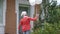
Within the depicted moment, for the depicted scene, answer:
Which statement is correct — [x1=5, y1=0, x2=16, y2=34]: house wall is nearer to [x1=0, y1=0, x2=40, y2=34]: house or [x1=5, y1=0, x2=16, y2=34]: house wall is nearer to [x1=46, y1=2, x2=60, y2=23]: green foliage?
[x1=0, y1=0, x2=40, y2=34]: house

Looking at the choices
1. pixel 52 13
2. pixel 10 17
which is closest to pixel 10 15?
pixel 10 17

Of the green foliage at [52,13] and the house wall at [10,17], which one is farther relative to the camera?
the house wall at [10,17]

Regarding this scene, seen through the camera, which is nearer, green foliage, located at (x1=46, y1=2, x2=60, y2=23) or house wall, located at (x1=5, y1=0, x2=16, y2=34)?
green foliage, located at (x1=46, y1=2, x2=60, y2=23)

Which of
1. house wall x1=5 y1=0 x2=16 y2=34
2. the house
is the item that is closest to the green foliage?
the house

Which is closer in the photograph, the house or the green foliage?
the green foliage

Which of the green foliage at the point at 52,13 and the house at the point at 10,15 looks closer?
the green foliage at the point at 52,13

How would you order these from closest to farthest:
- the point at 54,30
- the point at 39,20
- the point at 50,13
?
the point at 54,30 < the point at 50,13 < the point at 39,20

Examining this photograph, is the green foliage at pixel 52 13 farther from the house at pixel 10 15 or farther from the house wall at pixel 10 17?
the house wall at pixel 10 17

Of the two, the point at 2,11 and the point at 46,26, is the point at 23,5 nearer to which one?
the point at 2,11

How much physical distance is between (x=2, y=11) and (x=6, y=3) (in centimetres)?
67

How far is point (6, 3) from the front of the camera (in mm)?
17266

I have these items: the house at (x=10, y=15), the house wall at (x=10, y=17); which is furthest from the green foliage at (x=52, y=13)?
the house wall at (x=10, y=17)

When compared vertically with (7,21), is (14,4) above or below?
above

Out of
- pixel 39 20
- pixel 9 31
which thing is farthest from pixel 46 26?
pixel 9 31
